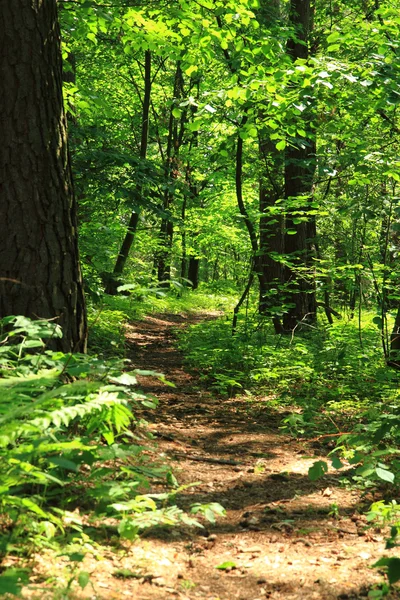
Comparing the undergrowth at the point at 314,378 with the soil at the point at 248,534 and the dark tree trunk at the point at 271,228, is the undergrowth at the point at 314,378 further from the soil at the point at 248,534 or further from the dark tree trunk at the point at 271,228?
the dark tree trunk at the point at 271,228

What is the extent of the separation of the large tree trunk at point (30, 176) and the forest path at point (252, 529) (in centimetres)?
158

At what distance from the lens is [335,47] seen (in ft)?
20.0

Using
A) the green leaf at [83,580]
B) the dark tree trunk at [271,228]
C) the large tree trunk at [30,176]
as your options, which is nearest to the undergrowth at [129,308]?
the large tree trunk at [30,176]

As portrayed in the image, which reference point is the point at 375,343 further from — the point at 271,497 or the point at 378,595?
the point at 378,595

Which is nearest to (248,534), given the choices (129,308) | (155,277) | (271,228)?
(129,308)

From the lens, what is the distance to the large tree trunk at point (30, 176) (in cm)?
402

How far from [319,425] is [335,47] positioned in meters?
4.23

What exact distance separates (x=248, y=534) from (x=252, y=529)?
72 mm

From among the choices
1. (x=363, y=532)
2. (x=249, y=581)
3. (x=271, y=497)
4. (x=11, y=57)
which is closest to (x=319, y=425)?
(x=271, y=497)

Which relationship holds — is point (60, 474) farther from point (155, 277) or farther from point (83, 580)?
point (155, 277)

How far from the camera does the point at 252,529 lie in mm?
3338

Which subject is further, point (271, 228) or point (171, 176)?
point (171, 176)

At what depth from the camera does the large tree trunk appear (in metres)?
4.02

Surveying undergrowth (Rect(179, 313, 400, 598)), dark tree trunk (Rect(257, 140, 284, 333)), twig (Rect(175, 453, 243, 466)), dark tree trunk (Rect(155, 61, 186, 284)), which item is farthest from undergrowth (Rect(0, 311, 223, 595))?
dark tree trunk (Rect(155, 61, 186, 284))
